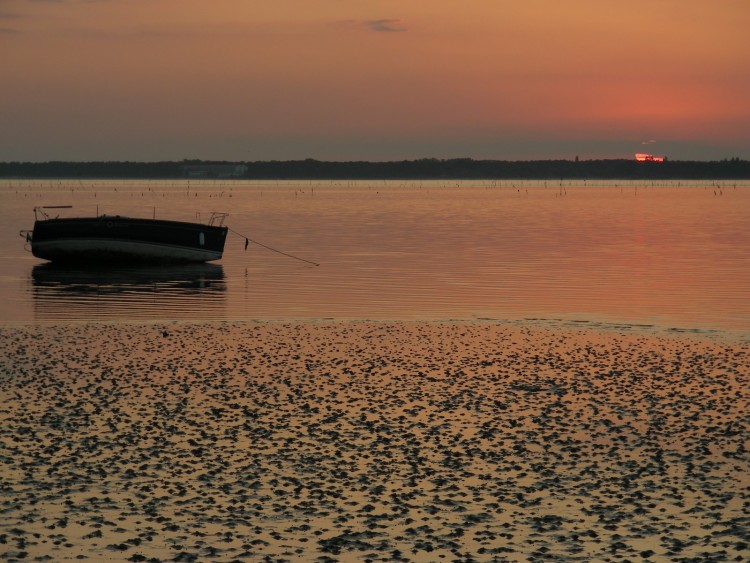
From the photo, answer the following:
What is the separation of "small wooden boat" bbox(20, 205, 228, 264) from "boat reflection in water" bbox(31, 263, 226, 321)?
0.65 meters

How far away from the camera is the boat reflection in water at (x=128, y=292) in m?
40.4

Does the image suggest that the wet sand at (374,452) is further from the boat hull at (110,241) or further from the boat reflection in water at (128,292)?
the boat hull at (110,241)

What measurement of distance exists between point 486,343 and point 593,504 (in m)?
16.3

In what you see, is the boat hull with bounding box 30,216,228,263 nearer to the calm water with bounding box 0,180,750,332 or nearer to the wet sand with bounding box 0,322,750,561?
the calm water with bounding box 0,180,750,332

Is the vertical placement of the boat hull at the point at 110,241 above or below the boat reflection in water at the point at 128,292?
above

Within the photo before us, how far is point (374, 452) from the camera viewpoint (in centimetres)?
1842

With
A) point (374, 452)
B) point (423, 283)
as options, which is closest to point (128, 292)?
point (423, 283)

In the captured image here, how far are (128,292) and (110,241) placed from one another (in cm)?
1645

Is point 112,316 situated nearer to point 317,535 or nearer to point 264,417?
point 264,417

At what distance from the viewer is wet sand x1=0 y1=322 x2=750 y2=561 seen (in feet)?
45.8


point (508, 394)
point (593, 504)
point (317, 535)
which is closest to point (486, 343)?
point (508, 394)

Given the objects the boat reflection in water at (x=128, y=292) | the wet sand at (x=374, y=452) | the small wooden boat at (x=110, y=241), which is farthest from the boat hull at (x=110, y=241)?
the wet sand at (x=374, y=452)

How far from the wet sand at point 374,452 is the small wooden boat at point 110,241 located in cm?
3438

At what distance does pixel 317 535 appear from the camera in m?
14.1
